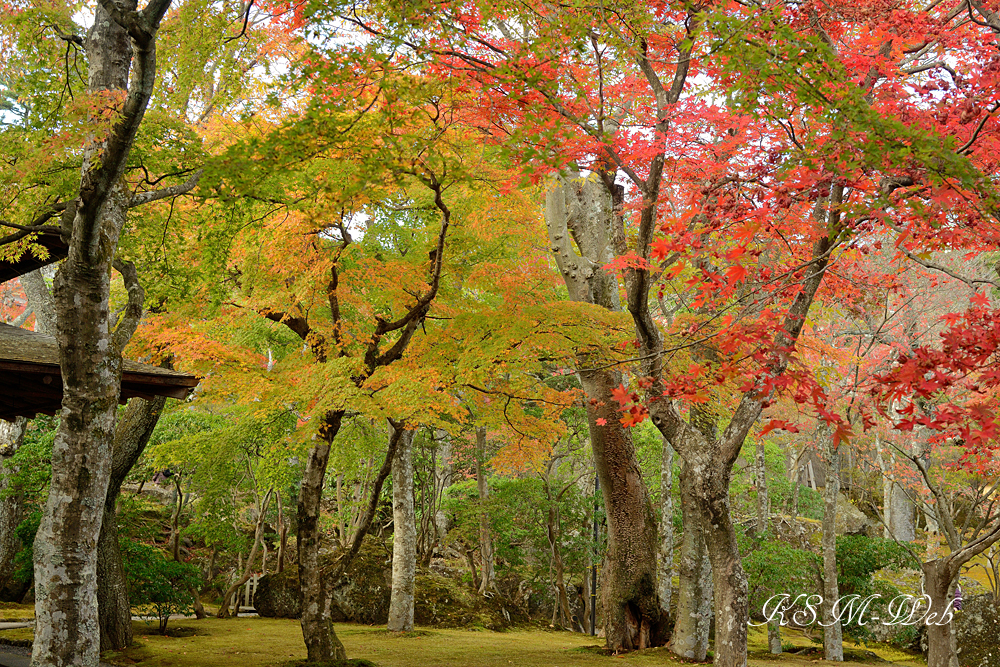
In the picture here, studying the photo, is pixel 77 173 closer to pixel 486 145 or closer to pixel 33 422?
pixel 486 145

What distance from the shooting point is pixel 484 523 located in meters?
13.5

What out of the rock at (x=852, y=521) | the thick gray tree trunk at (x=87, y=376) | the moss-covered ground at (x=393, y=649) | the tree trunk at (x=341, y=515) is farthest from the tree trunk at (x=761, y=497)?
the thick gray tree trunk at (x=87, y=376)

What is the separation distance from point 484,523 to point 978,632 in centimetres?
913

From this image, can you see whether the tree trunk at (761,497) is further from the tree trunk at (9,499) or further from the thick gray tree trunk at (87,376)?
the tree trunk at (9,499)

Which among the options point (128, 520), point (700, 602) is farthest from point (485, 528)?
point (128, 520)

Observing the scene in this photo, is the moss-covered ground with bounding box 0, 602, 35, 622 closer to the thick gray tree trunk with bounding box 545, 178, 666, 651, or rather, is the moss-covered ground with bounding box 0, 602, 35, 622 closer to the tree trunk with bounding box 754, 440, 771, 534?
the thick gray tree trunk with bounding box 545, 178, 666, 651

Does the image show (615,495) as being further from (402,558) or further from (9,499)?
(9,499)

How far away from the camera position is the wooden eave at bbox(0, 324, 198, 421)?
5.84m

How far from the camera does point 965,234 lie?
20.1 ft

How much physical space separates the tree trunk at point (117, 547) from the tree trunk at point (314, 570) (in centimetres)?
257

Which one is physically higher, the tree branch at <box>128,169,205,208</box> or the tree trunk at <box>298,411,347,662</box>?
the tree branch at <box>128,169,205,208</box>

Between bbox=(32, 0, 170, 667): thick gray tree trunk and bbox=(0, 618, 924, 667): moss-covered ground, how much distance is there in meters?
3.35

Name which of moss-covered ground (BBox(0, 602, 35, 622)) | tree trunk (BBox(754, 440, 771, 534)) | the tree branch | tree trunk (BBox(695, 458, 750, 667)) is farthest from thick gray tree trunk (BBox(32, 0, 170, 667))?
tree trunk (BBox(754, 440, 771, 534))

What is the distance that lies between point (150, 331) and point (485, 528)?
25.0ft
